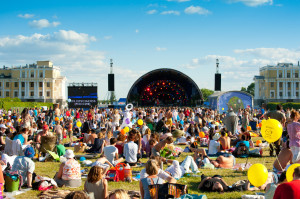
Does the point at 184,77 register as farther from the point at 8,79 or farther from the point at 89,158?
the point at 8,79

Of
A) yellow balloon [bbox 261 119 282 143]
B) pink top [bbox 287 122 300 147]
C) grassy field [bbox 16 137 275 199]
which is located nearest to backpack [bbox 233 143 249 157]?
grassy field [bbox 16 137 275 199]

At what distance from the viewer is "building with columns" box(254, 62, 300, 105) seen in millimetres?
85312

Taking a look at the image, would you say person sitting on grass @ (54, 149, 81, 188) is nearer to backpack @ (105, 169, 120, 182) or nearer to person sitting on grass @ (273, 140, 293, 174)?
backpack @ (105, 169, 120, 182)

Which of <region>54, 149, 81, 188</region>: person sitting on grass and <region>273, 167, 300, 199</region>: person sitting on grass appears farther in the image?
<region>54, 149, 81, 188</region>: person sitting on grass

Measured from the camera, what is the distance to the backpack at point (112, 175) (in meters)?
7.98

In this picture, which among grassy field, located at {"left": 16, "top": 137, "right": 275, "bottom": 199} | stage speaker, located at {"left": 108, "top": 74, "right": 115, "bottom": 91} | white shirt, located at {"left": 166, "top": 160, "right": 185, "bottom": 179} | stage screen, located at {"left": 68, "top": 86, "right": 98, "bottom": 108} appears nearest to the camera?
grassy field, located at {"left": 16, "top": 137, "right": 275, "bottom": 199}

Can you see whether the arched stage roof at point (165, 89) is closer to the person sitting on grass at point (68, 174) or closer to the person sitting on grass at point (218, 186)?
the person sitting on grass at point (68, 174)

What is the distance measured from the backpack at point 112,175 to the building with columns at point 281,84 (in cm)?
8216

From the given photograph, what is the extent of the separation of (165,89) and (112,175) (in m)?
51.6

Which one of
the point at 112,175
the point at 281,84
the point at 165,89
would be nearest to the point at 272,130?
the point at 112,175

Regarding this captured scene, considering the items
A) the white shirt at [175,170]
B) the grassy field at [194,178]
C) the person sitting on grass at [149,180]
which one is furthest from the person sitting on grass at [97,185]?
the white shirt at [175,170]

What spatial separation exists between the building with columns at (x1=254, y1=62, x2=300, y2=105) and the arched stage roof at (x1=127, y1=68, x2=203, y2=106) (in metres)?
34.5

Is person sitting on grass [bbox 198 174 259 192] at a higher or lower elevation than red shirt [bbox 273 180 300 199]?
lower

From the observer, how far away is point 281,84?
283ft
